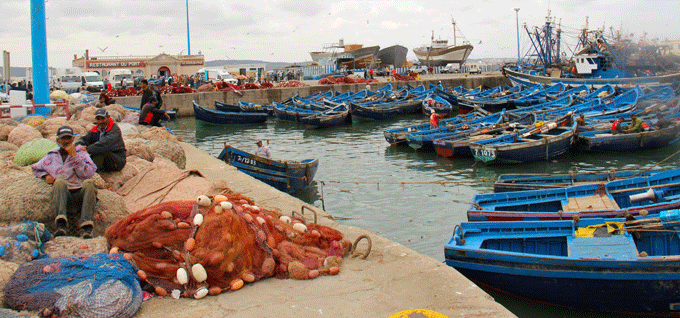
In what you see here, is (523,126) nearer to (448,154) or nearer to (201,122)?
(448,154)

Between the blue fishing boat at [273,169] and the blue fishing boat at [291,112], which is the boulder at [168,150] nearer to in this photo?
the blue fishing boat at [273,169]

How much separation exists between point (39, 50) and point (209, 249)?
520 inches

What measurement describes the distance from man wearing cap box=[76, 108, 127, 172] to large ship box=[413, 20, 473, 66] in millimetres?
70043

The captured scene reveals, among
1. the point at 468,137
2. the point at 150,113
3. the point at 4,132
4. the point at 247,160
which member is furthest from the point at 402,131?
the point at 4,132

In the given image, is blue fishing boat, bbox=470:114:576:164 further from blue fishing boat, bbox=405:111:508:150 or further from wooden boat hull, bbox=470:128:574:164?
blue fishing boat, bbox=405:111:508:150

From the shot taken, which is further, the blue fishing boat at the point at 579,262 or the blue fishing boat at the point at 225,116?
the blue fishing boat at the point at 225,116

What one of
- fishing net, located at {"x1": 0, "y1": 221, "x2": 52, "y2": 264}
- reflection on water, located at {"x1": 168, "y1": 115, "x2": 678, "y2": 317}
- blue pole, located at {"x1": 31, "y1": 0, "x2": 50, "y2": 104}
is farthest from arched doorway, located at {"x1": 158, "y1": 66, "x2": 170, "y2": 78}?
fishing net, located at {"x1": 0, "y1": 221, "x2": 52, "y2": 264}

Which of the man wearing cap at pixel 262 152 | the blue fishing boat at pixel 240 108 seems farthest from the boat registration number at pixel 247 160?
the blue fishing boat at pixel 240 108

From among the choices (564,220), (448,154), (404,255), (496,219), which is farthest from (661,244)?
(448,154)

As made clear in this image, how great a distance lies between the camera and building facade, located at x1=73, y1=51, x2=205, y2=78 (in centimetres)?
5781

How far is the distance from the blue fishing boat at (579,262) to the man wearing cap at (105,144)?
180 inches

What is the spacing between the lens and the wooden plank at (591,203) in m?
7.91

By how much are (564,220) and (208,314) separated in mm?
5230

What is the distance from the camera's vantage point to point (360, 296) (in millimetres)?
4219
